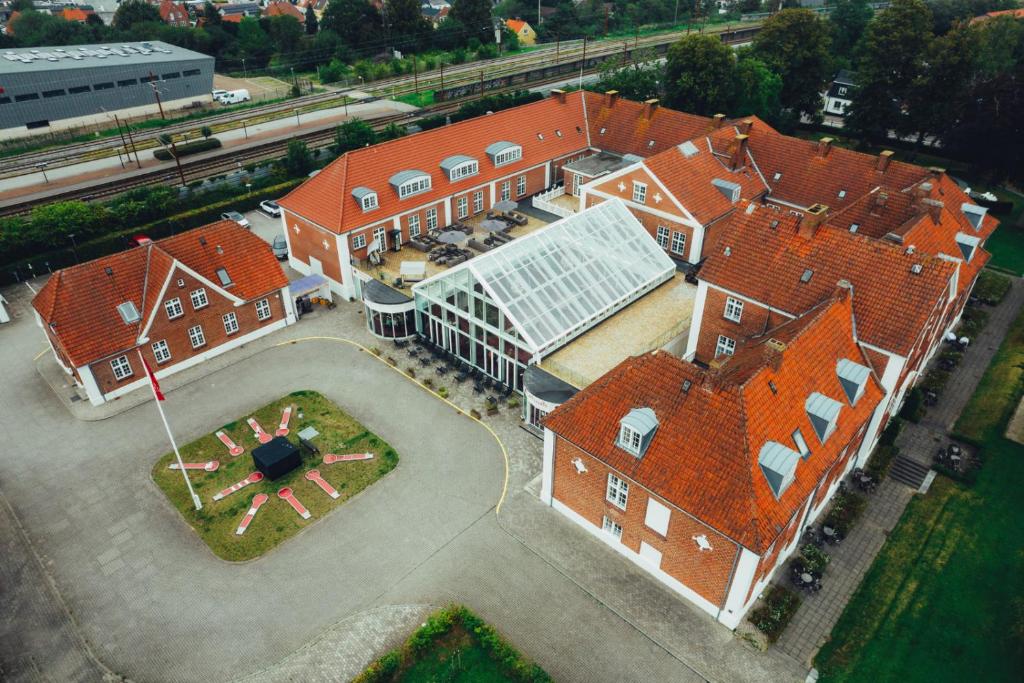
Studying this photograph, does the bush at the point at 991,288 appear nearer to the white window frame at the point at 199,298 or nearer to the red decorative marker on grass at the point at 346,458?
the red decorative marker on grass at the point at 346,458

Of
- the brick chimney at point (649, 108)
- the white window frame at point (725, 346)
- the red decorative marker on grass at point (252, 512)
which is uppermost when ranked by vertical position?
the brick chimney at point (649, 108)

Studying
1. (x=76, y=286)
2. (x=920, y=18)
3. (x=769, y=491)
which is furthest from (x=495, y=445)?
(x=920, y=18)

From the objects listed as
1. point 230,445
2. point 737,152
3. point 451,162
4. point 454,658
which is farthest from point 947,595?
point 451,162

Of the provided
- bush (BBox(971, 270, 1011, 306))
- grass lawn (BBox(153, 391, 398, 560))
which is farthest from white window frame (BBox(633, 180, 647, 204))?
grass lawn (BBox(153, 391, 398, 560))

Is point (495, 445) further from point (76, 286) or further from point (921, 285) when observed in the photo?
point (76, 286)

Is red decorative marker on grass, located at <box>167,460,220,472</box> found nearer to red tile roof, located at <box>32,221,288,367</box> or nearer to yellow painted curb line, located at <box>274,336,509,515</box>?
red tile roof, located at <box>32,221,288,367</box>

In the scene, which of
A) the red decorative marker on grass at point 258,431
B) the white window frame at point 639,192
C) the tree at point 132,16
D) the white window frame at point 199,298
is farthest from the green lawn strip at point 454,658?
the tree at point 132,16

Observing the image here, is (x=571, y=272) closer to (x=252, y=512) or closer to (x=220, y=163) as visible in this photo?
(x=252, y=512)
